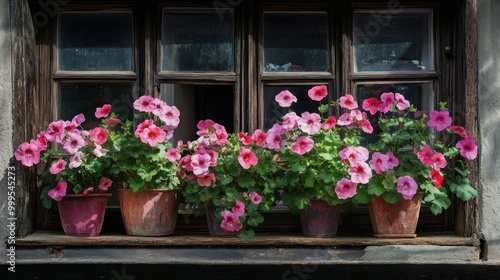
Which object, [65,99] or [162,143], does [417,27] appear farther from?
[65,99]

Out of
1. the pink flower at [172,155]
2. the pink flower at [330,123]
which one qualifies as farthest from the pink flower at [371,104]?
the pink flower at [172,155]

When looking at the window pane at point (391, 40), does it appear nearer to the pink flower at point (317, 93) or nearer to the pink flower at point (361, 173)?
the pink flower at point (317, 93)

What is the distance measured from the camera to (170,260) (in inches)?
167

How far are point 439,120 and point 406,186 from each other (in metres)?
0.37

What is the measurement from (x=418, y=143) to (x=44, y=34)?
78.4 inches

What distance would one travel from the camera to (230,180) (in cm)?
420

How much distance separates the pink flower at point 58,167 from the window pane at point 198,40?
77 centimetres

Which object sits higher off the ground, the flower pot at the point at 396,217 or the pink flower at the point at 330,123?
the pink flower at the point at 330,123

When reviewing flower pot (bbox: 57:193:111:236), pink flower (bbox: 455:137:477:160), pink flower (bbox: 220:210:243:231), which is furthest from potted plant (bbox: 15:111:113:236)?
pink flower (bbox: 455:137:477:160)

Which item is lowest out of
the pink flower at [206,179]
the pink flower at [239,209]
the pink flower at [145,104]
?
the pink flower at [239,209]

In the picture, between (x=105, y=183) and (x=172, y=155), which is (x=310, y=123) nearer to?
(x=172, y=155)

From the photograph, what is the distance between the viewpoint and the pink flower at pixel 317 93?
14.2 feet

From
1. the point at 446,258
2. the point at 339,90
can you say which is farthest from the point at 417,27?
the point at 446,258

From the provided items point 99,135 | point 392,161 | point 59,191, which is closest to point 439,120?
point 392,161
